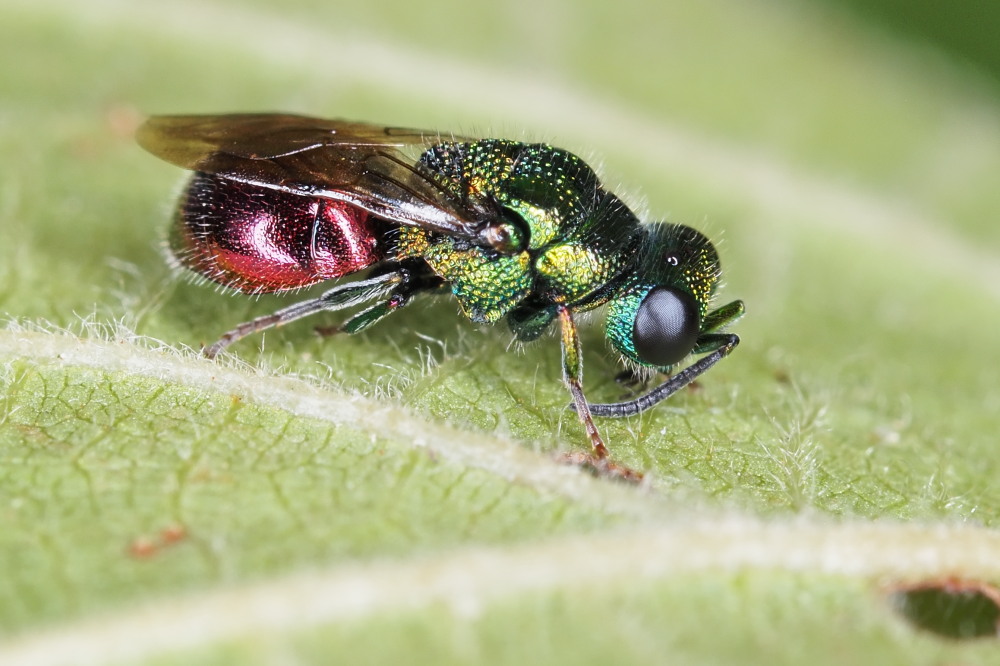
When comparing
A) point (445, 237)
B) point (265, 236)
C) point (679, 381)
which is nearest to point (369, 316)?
point (445, 237)

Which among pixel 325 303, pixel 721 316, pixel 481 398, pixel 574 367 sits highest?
pixel 721 316

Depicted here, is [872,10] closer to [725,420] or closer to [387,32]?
[387,32]

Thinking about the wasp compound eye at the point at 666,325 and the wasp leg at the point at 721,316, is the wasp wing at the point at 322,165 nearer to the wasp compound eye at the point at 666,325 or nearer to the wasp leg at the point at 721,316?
the wasp compound eye at the point at 666,325

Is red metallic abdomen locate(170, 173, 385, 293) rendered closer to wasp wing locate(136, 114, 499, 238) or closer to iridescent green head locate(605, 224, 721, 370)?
wasp wing locate(136, 114, 499, 238)

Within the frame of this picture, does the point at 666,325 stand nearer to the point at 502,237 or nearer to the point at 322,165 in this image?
the point at 502,237

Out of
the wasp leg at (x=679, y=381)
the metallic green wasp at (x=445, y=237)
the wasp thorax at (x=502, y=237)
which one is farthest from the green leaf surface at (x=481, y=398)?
the wasp thorax at (x=502, y=237)

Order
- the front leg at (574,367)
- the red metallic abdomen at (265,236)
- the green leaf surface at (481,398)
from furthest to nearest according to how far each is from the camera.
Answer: the red metallic abdomen at (265,236)
the front leg at (574,367)
the green leaf surface at (481,398)
